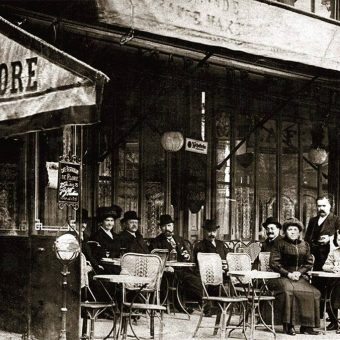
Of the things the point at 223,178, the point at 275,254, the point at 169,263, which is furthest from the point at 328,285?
the point at 223,178

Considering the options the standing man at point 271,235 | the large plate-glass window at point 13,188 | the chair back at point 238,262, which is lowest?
the chair back at point 238,262

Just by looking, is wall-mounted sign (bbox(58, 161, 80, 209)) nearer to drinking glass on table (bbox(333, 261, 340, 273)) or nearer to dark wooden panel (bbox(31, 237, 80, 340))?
dark wooden panel (bbox(31, 237, 80, 340))

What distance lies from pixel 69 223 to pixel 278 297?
12.9ft

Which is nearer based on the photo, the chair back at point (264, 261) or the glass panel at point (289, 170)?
the chair back at point (264, 261)

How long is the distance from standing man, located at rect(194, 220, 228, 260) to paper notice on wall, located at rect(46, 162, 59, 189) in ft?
16.0

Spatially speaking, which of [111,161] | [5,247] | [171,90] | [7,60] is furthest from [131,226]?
[7,60]

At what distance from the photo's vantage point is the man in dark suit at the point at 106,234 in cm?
1263

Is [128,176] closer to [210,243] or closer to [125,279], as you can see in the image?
[210,243]

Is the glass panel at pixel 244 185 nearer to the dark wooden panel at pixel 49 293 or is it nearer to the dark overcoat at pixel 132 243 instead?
the dark overcoat at pixel 132 243

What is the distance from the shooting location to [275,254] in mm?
11961

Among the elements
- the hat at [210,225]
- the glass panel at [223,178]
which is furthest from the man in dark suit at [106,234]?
the glass panel at [223,178]

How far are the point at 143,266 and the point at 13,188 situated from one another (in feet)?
6.24

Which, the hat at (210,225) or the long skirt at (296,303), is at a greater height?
the hat at (210,225)

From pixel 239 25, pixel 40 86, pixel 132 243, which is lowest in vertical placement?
pixel 132 243
